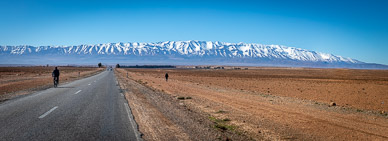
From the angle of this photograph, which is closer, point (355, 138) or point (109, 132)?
point (109, 132)

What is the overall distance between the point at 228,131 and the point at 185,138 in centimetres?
174

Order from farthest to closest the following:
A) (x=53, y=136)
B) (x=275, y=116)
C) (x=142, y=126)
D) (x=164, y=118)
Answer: (x=275, y=116), (x=164, y=118), (x=142, y=126), (x=53, y=136)

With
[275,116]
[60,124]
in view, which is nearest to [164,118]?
[60,124]

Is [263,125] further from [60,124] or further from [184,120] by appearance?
[60,124]

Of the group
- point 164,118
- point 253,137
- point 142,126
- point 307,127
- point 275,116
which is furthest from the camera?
point 275,116

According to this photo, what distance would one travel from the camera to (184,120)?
9.70m

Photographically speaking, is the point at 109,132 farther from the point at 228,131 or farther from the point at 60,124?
the point at 228,131

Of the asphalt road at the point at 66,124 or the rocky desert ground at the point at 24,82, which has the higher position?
the asphalt road at the point at 66,124

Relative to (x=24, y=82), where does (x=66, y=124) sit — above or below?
above

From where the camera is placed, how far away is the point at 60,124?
8.16 meters

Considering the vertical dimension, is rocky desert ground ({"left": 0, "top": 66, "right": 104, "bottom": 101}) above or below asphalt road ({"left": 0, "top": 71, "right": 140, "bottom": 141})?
below

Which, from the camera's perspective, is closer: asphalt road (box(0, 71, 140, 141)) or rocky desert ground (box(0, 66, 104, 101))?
asphalt road (box(0, 71, 140, 141))

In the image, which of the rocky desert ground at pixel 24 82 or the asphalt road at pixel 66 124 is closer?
the asphalt road at pixel 66 124

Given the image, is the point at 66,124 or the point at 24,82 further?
the point at 24,82
